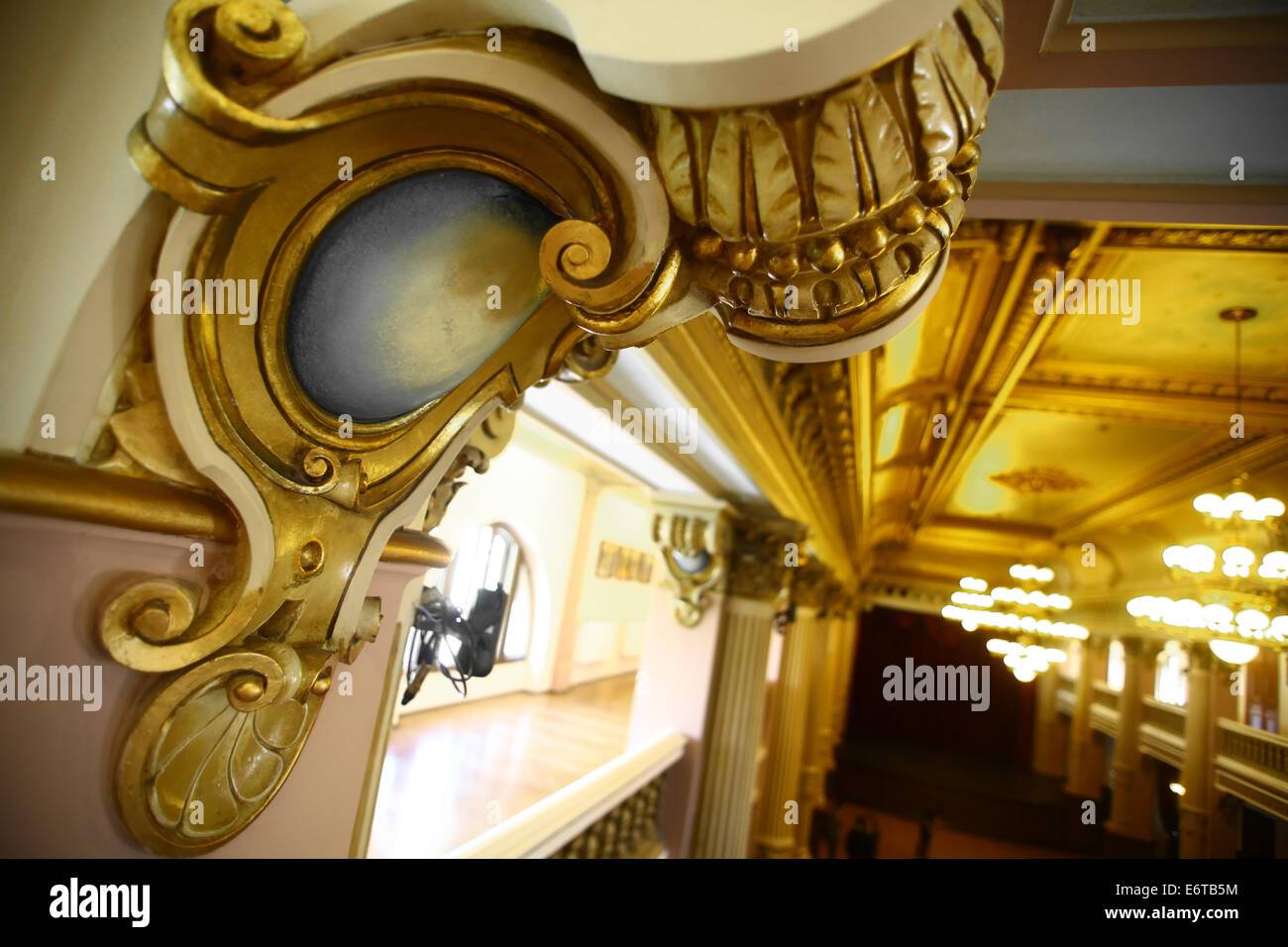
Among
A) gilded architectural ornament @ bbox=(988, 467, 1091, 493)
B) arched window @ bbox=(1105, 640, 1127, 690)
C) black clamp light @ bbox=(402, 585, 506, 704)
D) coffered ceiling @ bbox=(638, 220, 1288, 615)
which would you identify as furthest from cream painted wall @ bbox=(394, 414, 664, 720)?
arched window @ bbox=(1105, 640, 1127, 690)

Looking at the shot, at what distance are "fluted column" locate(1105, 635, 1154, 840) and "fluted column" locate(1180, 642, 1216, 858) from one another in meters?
2.35

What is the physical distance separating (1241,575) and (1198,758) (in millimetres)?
7059

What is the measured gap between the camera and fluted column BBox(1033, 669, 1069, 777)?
17.6m

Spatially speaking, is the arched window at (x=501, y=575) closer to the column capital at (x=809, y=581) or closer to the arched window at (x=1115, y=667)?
the column capital at (x=809, y=581)

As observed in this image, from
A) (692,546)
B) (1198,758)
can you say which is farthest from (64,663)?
(1198,758)

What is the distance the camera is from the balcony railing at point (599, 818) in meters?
2.49

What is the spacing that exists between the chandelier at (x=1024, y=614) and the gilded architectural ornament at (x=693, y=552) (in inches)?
226

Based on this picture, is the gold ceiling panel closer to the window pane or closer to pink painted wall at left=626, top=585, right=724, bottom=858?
pink painted wall at left=626, top=585, right=724, bottom=858

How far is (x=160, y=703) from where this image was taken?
0.64 meters

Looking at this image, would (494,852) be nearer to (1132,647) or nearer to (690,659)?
(690,659)

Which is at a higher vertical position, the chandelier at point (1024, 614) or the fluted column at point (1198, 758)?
the chandelier at point (1024, 614)

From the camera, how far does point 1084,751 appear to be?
1509 cm

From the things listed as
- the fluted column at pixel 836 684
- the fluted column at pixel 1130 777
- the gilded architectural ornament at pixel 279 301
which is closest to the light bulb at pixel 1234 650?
the gilded architectural ornament at pixel 279 301

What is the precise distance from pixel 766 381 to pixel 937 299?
1.05m
